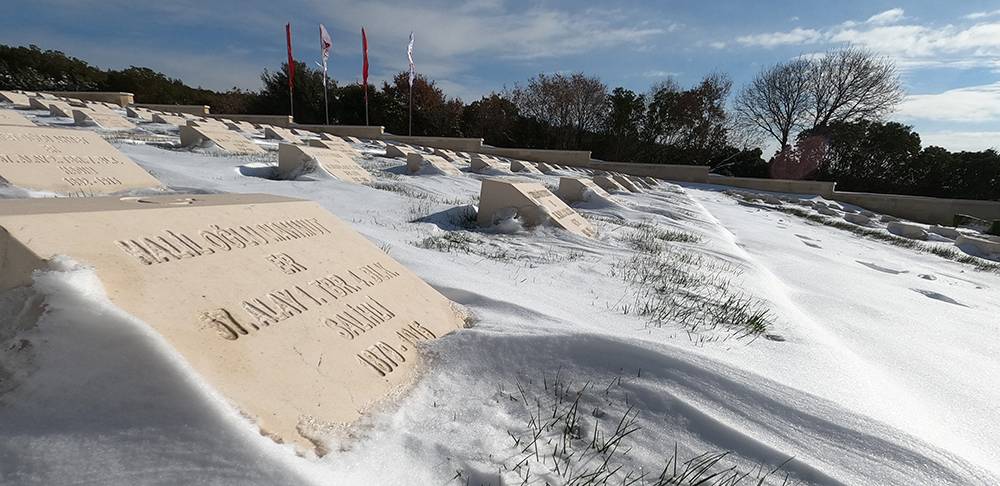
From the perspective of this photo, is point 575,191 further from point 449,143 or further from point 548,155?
point 449,143

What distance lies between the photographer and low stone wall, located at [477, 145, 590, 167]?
957 inches

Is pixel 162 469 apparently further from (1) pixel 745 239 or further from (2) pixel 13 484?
(1) pixel 745 239

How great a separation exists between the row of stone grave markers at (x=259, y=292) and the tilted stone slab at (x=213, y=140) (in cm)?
852

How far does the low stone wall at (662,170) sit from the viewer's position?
76.6 ft

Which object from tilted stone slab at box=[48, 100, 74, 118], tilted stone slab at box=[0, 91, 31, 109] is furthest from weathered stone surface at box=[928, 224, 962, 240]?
tilted stone slab at box=[0, 91, 31, 109]

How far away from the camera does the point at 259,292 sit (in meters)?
1.64

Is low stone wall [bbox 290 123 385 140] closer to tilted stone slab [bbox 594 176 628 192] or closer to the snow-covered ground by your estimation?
tilted stone slab [bbox 594 176 628 192]

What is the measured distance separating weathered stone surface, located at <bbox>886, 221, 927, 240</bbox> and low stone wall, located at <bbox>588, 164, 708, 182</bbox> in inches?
457

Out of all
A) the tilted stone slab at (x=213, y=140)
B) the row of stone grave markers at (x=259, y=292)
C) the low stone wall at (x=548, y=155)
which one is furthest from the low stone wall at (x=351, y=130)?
the row of stone grave markers at (x=259, y=292)

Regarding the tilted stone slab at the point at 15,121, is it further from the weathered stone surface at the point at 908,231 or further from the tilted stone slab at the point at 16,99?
the weathered stone surface at the point at 908,231

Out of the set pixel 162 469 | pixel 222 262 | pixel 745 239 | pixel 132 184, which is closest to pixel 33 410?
pixel 162 469

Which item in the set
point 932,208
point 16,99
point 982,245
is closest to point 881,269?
point 982,245

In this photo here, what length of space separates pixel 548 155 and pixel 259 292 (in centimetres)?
2370

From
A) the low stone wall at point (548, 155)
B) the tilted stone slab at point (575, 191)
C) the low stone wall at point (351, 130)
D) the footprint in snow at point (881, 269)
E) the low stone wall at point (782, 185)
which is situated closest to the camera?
the footprint in snow at point (881, 269)
